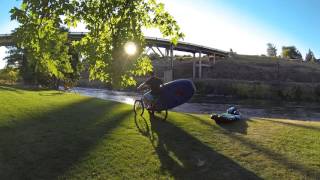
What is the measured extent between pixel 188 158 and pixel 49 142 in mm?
4099

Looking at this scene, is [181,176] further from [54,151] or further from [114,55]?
[114,55]

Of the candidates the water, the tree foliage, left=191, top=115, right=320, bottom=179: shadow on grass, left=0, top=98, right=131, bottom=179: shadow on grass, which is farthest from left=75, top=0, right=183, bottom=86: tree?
the water

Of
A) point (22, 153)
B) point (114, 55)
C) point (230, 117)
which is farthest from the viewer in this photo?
point (230, 117)

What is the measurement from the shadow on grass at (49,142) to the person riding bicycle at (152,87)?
1410 mm

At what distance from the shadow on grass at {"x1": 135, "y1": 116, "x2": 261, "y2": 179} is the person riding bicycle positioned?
6.93ft

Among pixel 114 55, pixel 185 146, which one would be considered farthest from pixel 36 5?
pixel 185 146

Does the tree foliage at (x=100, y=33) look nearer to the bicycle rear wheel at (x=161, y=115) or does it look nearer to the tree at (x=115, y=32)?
the tree at (x=115, y=32)

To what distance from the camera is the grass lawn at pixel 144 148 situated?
10.9 meters

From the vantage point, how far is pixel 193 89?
60.7ft

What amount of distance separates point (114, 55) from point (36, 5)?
124 inches

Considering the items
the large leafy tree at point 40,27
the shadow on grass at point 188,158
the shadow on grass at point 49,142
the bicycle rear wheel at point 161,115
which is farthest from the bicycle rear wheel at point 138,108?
the large leafy tree at point 40,27

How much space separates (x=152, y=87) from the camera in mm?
16781

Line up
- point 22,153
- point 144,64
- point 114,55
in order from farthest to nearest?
1. point 144,64
2. point 114,55
3. point 22,153

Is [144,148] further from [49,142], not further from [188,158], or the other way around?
[49,142]
